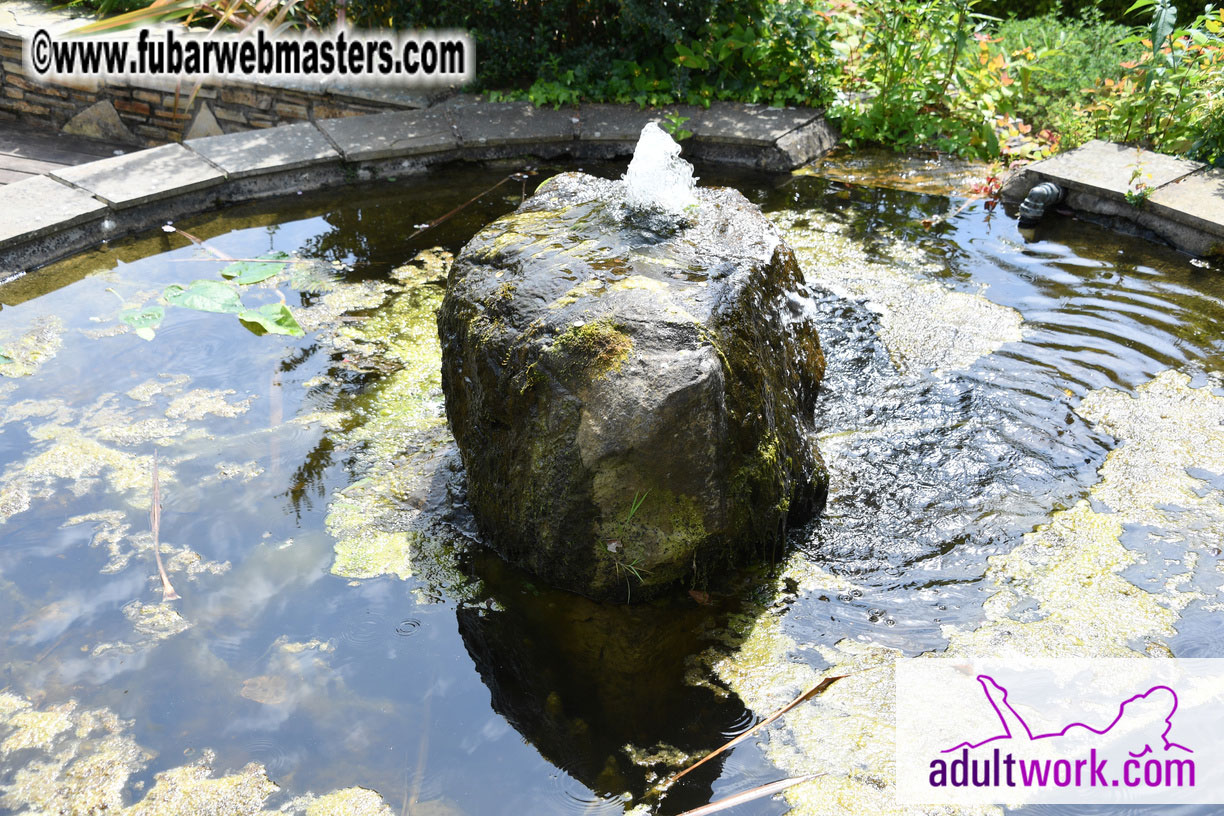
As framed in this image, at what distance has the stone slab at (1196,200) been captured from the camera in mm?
4082

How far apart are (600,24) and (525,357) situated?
4084 mm

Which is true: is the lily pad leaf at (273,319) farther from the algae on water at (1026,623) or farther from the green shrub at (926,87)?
the green shrub at (926,87)

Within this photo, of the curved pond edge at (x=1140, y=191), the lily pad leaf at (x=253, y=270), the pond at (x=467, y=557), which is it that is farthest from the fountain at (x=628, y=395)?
the curved pond edge at (x=1140, y=191)

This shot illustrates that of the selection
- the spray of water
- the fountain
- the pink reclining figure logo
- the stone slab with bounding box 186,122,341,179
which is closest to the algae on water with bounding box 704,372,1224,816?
the pink reclining figure logo

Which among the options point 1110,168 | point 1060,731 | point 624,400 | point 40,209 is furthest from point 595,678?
Answer: point 1110,168

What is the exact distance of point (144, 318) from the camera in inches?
143

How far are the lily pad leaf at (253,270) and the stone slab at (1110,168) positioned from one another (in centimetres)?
378

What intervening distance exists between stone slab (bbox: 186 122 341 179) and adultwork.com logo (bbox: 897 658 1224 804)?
13.2ft

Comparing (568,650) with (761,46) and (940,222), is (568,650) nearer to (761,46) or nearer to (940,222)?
(940,222)

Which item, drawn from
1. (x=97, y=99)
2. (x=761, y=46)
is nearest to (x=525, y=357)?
(x=761, y=46)

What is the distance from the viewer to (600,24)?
568 cm

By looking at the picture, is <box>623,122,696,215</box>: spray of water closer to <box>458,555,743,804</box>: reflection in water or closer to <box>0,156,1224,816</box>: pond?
<box>0,156,1224,816</box>: pond

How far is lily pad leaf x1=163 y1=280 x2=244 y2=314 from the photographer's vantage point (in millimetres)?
3609

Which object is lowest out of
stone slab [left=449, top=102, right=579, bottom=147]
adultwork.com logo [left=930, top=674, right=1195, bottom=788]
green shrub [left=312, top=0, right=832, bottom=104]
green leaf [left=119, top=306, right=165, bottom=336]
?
adultwork.com logo [left=930, top=674, right=1195, bottom=788]
